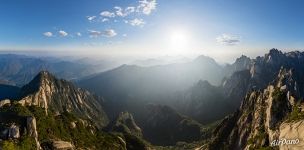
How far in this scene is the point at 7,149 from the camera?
16238 cm

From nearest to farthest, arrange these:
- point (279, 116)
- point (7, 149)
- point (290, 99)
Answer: point (7, 149), point (279, 116), point (290, 99)

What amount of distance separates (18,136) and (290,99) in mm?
152341

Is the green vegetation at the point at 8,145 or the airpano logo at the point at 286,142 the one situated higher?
the airpano logo at the point at 286,142

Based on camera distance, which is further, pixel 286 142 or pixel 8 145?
pixel 8 145

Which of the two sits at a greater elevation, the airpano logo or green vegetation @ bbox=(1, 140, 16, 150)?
the airpano logo

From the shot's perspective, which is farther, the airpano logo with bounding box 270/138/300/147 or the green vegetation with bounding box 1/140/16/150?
the green vegetation with bounding box 1/140/16/150

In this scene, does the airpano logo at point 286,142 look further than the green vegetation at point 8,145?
No

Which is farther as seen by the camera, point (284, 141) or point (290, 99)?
point (290, 99)

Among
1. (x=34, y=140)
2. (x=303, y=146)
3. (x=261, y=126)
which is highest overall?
(x=303, y=146)

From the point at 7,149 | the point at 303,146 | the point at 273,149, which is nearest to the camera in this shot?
the point at 303,146

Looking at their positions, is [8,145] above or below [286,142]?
below

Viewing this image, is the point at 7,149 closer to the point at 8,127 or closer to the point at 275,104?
the point at 8,127

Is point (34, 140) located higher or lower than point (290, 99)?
lower

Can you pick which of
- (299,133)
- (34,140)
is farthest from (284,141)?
(34,140)
